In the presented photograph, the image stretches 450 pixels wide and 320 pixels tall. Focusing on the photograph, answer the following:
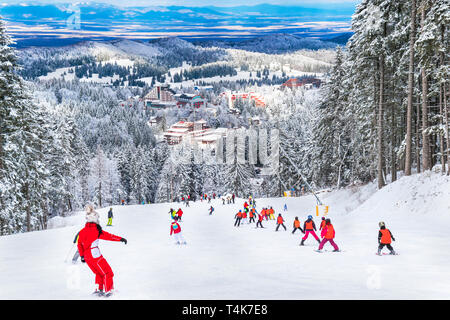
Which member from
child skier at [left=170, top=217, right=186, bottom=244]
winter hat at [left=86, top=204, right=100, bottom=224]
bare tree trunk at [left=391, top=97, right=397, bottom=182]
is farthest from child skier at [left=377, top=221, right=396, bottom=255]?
bare tree trunk at [left=391, top=97, right=397, bottom=182]

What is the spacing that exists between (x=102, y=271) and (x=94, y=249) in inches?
18.4

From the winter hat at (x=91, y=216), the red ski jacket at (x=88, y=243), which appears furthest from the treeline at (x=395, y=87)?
the red ski jacket at (x=88, y=243)

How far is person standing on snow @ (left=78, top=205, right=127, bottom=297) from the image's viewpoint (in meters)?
7.88

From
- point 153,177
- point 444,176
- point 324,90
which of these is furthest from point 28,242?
point 153,177

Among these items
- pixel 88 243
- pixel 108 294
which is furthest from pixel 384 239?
pixel 88 243

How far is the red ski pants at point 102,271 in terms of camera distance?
7.95 m

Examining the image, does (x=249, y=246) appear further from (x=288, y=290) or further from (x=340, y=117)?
(x=340, y=117)

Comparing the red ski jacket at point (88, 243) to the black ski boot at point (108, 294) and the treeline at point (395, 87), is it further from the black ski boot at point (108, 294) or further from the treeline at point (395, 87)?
the treeline at point (395, 87)

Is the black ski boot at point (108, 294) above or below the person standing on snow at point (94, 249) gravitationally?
below

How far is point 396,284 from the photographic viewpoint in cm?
963

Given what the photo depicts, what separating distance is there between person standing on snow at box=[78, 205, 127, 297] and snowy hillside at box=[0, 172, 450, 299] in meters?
0.57

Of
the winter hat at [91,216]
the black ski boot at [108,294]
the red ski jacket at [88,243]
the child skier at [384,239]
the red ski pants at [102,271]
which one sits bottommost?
the child skier at [384,239]

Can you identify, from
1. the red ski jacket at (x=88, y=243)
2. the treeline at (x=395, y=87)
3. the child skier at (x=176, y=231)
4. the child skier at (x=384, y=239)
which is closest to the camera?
the red ski jacket at (x=88, y=243)

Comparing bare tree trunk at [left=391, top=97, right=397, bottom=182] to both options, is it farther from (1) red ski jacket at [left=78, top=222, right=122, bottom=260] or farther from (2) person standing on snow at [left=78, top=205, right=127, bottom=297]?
(1) red ski jacket at [left=78, top=222, right=122, bottom=260]
